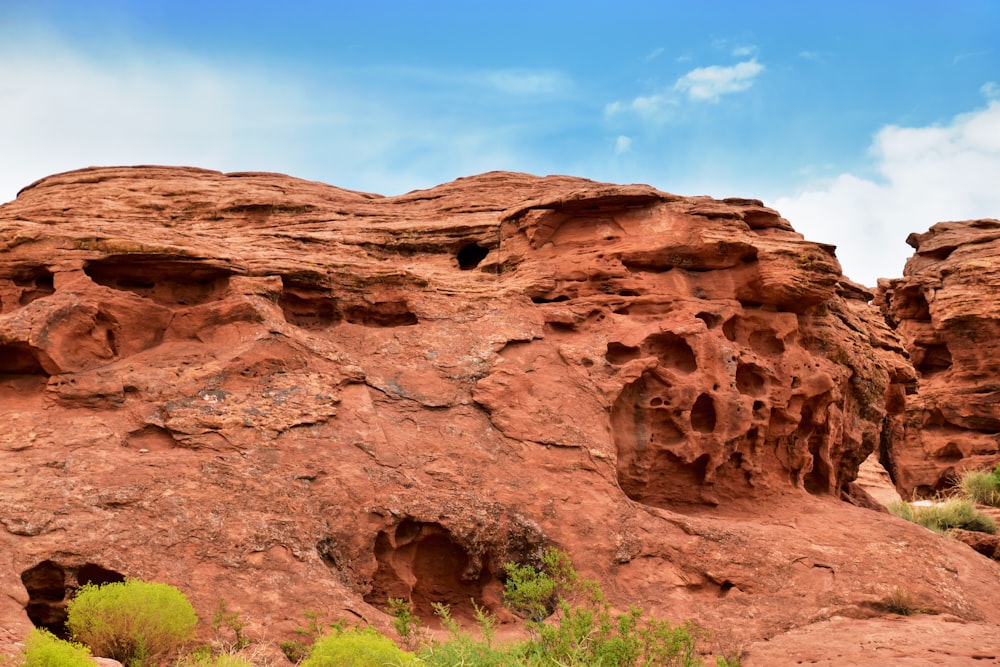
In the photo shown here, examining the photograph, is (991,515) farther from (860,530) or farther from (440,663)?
(440,663)

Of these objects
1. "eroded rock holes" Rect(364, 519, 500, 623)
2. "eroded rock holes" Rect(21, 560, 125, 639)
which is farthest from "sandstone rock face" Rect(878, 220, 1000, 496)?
"eroded rock holes" Rect(21, 560, 125, 639)

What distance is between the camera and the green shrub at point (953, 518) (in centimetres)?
1736

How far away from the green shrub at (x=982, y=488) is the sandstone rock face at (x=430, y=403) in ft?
33.5

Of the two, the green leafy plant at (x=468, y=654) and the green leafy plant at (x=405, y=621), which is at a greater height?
the green leafy plant at (x=468, y=654)

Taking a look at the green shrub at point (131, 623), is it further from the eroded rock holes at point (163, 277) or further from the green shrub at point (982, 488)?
the green shrub at point (982, 488)

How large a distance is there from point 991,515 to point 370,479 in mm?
14983

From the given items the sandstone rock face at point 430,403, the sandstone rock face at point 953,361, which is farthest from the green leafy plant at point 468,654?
the sandstone rock face at point 953,361

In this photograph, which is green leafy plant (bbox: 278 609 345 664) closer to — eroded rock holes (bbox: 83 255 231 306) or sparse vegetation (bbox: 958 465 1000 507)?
eroded rock holes (bbox: 83 255 231 306)

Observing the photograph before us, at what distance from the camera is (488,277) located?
13133mm

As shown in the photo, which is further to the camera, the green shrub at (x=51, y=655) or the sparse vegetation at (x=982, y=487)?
the sparse vegetation at (x=982, y=487)

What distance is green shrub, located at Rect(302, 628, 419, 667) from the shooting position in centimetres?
682

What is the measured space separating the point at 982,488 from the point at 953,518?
276 inches

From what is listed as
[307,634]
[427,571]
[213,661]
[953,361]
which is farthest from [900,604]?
[953,361]

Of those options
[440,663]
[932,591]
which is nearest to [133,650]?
[440,663]
